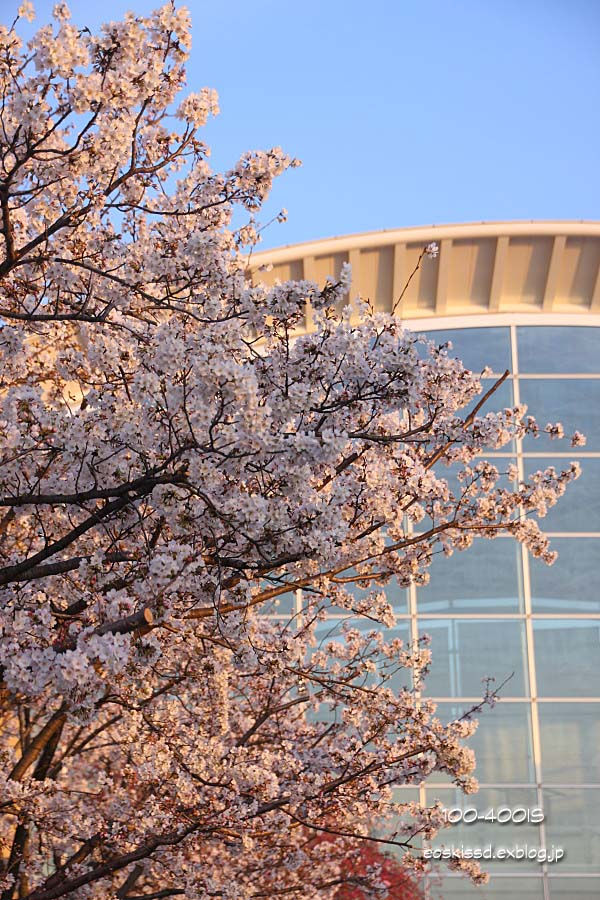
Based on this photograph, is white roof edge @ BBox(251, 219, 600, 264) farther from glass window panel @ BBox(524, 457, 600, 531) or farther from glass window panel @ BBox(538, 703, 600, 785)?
glass window panel @ BBox(538, 703, 600, 785)

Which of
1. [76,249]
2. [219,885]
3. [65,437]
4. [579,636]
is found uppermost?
[579,636]

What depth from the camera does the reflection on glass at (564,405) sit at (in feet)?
56.0

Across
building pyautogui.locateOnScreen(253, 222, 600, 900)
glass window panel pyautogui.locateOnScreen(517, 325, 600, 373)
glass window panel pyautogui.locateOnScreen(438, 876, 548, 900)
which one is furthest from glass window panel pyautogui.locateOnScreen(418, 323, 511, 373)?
glass window panel pyautogui.locateOnScreen(438, 876, 548, 900)

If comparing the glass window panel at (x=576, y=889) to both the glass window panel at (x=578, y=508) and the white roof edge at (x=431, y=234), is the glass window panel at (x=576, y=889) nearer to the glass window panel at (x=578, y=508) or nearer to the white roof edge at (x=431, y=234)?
the glass window panel at (x=578, y=508)

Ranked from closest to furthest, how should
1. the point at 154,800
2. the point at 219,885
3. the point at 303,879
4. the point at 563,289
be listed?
1. the point at 154,800
2. the point at 219,885
3. the point at 303,879
4. the point at 563,289

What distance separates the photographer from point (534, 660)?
16.1 m

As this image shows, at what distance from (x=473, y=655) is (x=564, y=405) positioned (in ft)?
13.9

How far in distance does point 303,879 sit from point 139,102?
22.4ft

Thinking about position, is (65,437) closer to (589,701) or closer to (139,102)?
(139,102)

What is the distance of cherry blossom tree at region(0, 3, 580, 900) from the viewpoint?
13.4 ft

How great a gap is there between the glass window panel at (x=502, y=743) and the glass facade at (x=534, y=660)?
0.01 metres

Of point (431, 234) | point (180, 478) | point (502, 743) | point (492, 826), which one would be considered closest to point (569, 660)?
point (502, 743)

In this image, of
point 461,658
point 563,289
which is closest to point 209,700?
point 461,658

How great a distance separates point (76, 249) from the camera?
5582mm
